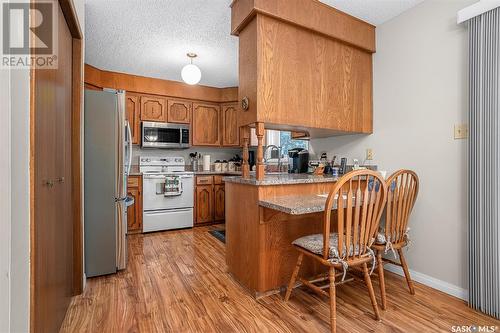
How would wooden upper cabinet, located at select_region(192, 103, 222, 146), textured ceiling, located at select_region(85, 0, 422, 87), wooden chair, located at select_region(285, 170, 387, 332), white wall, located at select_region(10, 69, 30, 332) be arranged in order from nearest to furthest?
white wall, located at select_region(10, 69, 30, 332) → wooden chair, located at select_region(285, 170, 387, 332) → textured ceiling, located at select_region(85, 0, 422, 87) → wooden upper cabinet, located at select_region(192, 103, 222, 146)

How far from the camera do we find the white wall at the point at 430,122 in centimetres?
197

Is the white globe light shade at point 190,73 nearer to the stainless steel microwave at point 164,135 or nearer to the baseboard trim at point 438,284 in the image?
the stainless steel microwave at point 164,135

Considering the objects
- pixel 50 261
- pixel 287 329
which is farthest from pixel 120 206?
pixel 287 329

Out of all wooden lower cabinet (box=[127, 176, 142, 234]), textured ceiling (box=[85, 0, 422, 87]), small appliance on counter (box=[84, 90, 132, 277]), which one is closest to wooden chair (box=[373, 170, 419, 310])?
textured ceiling (box=[85, 0, 422, 87])

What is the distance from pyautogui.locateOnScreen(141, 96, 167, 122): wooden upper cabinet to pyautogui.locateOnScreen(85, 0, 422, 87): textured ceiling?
0.52m

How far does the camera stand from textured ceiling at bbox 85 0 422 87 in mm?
2254

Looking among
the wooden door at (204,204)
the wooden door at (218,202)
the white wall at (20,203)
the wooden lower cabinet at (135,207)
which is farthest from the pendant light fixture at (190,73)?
the white wall at (20,203)

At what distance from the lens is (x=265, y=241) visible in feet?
6.43

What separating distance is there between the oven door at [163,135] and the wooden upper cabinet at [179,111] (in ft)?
0.38

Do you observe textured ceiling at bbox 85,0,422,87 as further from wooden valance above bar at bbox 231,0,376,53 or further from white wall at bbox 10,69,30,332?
white wall at bbox 10,69,30,332

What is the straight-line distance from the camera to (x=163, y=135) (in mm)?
4262

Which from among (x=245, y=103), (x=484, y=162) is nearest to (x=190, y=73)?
(x=245, y=103)

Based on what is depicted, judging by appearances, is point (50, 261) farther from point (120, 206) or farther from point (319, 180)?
point (319, 180)

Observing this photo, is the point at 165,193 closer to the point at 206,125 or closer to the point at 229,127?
the point at 206,125
